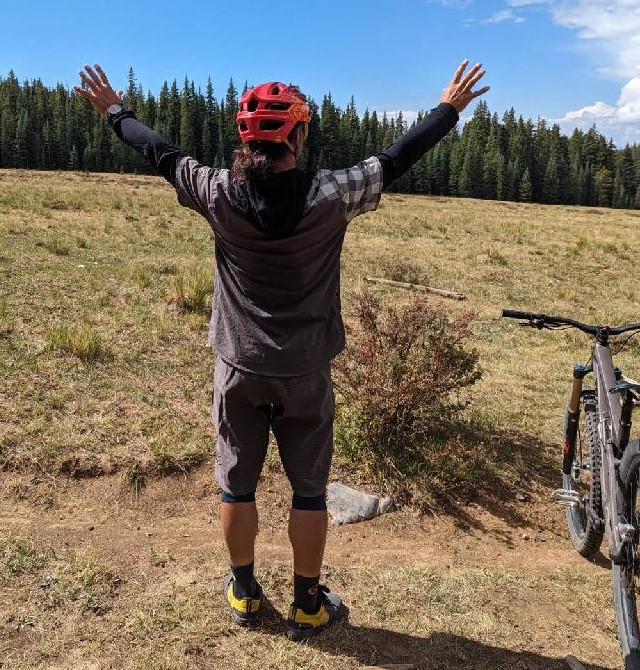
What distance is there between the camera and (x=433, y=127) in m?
2.46

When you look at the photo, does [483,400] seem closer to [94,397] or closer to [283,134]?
[94,397]

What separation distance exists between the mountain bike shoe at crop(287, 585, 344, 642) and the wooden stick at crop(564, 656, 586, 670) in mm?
1046

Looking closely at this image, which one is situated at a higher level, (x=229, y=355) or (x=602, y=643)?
(x=229, y=355)

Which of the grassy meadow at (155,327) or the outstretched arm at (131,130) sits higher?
the outstretched arm at (131,130)

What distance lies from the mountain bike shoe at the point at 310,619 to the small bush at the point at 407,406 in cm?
148

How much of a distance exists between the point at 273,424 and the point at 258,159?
108 centimetres

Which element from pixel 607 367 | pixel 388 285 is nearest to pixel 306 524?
pixel 607 367

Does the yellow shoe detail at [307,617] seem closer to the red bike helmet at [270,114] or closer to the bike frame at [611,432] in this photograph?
the bike frame at [611,432]

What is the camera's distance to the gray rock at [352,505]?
162 inches

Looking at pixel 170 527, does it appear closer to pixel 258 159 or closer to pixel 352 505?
pixel 352 505

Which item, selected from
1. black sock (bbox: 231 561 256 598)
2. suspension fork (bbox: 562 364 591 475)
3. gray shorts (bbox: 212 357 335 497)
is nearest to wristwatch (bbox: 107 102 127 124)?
gray shorts (bbox: 212 357 335 497)

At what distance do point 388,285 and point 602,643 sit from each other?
29.9 feet

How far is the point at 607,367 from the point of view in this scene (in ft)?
10.8

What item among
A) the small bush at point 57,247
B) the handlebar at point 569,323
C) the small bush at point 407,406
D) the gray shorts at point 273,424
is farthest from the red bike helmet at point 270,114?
the small bush at point 57,247
